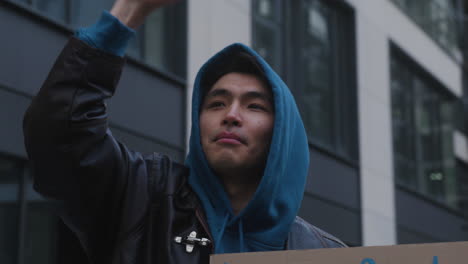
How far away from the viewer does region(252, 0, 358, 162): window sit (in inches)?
469

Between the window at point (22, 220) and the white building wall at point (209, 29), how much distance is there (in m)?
2.33

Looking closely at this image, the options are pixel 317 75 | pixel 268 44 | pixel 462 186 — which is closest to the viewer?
pixel 268 44

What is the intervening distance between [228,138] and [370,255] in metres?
0.76

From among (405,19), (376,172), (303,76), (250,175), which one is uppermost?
(405,19)

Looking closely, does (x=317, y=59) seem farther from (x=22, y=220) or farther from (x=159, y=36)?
(x=22, y=220)

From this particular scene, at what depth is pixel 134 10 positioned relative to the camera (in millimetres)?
2371

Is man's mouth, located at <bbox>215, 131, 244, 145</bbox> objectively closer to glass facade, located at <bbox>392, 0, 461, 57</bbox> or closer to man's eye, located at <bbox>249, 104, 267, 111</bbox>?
man's eye, located at <bbox>249, 104, 267, 111</bbox>

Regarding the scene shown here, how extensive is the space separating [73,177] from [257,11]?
9238mm

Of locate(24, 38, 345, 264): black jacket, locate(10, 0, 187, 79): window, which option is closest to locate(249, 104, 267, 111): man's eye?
locate(24, 38, 345, 264): black jacket

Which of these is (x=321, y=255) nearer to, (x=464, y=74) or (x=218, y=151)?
(x=218, y=151)

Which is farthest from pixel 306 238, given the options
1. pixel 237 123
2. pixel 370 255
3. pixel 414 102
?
pixel 414 102

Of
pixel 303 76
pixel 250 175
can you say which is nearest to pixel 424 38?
pixel 303 76

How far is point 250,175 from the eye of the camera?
2.86 metres

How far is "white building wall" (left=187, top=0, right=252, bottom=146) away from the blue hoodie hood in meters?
6.38
